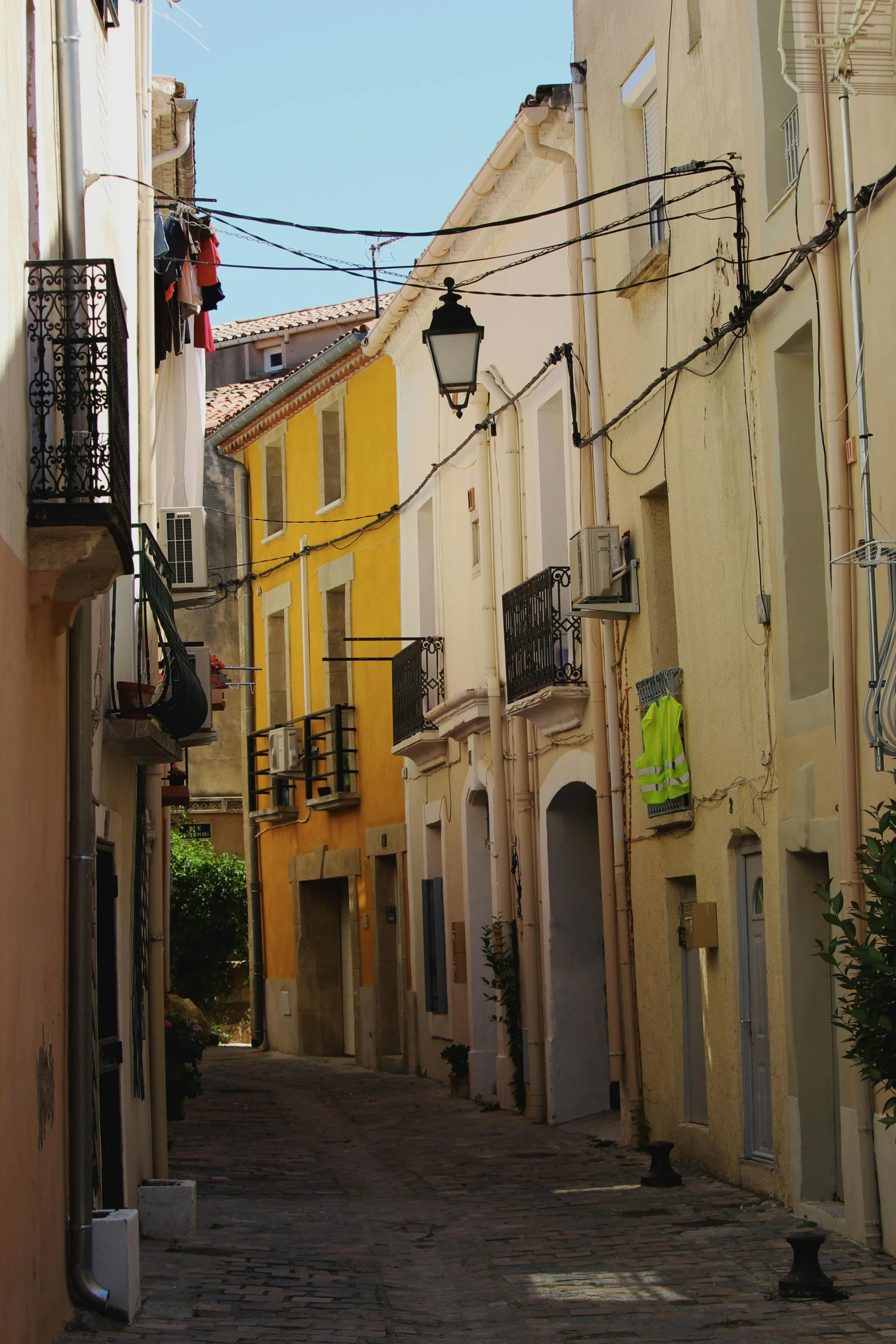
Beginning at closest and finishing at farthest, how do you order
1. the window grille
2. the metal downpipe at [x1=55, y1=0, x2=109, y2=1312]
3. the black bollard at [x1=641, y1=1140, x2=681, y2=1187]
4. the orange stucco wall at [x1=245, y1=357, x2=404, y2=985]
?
the metal downpipe at [x1=55, y1=0, x2=109, y2=1312] < the window grille < the black bollard at [x1=641, y1=1140, x2=681, y2=1187] < the orange stucco wall at [x1=245, y1=357, x2=404, y2=985]

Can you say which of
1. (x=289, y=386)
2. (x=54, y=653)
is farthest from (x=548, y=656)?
(x=289, y=386)

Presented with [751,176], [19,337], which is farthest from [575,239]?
[19,337]

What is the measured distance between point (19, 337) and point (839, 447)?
14.8ft

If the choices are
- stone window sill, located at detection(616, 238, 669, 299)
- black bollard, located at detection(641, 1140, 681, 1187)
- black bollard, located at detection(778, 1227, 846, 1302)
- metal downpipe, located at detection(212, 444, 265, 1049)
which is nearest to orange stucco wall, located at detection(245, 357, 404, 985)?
metal downpipe, located at detection(212, 444, 265, 1049)

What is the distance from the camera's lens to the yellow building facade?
22.7 metres

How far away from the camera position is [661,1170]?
38.9 ft

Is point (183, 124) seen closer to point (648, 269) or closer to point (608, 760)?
point (648, 269)

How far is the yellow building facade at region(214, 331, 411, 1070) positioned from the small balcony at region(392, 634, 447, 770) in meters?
0.50

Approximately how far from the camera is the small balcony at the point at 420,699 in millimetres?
19844

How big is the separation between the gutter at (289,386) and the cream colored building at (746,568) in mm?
9119

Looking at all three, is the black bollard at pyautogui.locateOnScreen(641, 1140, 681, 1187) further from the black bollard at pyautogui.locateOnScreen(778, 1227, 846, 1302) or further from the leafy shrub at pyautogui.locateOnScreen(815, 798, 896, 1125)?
the leafy shrub at pyautogui.locateOnScreen(815, 798, 896, 1125)

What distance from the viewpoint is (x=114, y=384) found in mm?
8008

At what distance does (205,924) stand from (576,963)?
1417 centimetres

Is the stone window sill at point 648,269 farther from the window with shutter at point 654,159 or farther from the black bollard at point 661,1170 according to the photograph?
the black bollard at point 661,1170
